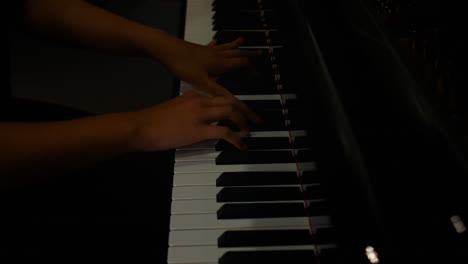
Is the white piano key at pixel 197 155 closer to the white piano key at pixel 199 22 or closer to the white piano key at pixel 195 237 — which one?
the white piano key at pixel 195 237

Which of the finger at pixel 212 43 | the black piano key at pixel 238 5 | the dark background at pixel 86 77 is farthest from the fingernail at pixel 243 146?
the dark background at pixel 86 77

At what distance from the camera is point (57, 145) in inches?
30.9

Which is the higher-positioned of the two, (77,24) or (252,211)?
(77,24)

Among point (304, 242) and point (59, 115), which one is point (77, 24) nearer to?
point (59, 115)

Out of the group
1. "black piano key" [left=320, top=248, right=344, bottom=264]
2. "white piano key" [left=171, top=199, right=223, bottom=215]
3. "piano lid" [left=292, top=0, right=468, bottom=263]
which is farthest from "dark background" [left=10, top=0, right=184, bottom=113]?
"black piano key" [left=320, top=248, right=344, bottom=264]

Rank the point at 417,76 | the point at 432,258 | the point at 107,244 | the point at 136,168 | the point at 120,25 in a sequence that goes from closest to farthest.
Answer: the point at 432,258 → the point at 417,76 → the point at 107,244 → the point at 136,168 → the point at 120,25

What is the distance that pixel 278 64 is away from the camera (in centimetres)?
106

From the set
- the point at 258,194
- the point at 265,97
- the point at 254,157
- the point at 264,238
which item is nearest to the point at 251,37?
the point at 265,97

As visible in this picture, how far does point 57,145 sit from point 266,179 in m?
0.54

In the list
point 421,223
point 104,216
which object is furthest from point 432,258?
point 104,216

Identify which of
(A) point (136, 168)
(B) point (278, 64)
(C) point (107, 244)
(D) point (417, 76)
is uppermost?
(B) point (278, 64)

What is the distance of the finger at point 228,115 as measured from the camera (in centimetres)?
88

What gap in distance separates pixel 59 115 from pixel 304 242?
106 centimetres

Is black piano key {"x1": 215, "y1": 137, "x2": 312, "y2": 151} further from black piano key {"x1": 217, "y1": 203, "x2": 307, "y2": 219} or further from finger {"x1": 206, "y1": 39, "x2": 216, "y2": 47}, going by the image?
finger {"x1": 206, "y1": 39, "x2": 216, "y2": 47}
